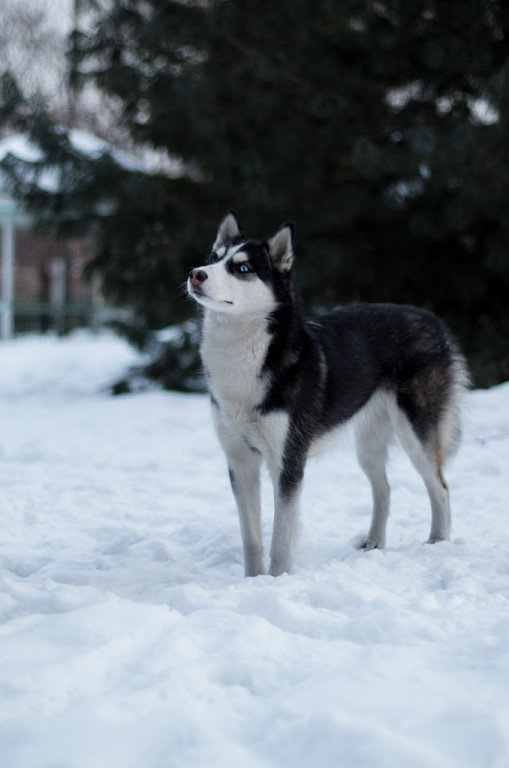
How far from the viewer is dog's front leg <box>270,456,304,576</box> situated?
11.9 feet

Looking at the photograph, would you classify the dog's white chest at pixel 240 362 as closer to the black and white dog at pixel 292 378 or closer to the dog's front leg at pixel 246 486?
the black and white dog at pixel 292 378

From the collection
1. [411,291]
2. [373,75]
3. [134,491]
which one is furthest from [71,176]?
[134,491]

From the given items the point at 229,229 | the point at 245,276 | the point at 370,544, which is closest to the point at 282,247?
the point at 245,276

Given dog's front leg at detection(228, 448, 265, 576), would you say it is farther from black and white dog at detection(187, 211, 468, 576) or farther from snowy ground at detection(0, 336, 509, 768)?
snowy ground at detection(0, 336, 509, 768)

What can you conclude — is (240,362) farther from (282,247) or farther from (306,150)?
(306,150)

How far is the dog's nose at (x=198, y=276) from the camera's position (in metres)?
3.33

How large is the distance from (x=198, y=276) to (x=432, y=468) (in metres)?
1.77

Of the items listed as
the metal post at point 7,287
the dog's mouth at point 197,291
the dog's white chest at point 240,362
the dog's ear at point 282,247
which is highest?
the dog's ear at point 282,247

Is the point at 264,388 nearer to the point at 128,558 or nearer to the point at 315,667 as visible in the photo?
the point at 128,558

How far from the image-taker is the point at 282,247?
12.0ft

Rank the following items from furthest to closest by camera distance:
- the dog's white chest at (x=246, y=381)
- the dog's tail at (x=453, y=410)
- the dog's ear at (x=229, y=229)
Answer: the dog's tail at (x=453, y=410), the dog's ear at (x=229, y=229), the dog's white chest at (x=246, y=381)

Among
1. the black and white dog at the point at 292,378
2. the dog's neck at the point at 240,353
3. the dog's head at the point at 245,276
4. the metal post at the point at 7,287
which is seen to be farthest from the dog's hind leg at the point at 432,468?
the metal post at the point at 7,287

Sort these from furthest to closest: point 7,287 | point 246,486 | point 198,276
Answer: point 7,287 → point 246,486 → point 198,276

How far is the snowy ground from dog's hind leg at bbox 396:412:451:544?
117 mm
